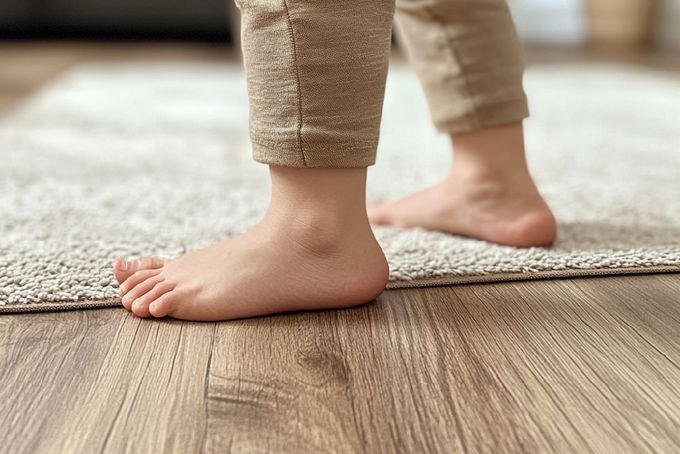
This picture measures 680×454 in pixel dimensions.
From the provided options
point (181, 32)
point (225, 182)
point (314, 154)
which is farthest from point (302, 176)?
point (181, 32)

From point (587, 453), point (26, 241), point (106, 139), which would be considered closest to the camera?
point (587, 453)

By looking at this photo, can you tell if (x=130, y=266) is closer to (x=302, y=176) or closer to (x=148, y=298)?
(x=148, y=298)

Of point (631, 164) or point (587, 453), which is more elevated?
point (587, 453)

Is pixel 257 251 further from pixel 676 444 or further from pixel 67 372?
Result: pixel 676 444

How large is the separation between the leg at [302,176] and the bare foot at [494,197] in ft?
0.65

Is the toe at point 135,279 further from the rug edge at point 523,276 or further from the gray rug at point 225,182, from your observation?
the rug edge at point 523,276

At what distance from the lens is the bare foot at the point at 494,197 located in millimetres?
838

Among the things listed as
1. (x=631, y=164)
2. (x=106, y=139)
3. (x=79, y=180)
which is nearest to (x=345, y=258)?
(x=79, y=180)

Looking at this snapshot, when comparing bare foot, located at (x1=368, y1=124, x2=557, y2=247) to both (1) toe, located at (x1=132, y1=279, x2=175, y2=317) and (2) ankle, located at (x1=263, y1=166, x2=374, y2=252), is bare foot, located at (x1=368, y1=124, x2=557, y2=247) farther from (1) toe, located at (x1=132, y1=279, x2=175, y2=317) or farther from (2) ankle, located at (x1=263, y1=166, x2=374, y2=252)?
(1) toe, located at (x1=132, y1=279, x2=175, y2=317)

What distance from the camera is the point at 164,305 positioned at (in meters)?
0.67

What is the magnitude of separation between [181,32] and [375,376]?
3.15 meters

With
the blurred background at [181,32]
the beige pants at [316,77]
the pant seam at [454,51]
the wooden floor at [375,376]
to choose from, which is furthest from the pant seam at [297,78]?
the blurred background at [181,32]

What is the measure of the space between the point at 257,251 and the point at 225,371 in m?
0.14

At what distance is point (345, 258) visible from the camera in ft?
2.28
